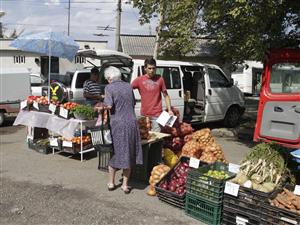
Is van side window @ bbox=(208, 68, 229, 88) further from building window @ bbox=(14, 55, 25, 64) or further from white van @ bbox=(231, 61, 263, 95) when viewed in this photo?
building window @ bbox=(14, 55, 25, 64)

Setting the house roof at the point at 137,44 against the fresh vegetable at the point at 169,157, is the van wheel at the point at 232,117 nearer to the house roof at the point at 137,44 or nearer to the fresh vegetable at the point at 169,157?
the fresh vegetable at the point at 169,157

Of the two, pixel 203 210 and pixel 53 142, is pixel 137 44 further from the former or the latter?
pixel 203 210

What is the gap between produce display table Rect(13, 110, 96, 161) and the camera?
28.1ft

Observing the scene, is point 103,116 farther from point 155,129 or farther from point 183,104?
point 183,104

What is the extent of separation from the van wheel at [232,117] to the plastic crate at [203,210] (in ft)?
24.5

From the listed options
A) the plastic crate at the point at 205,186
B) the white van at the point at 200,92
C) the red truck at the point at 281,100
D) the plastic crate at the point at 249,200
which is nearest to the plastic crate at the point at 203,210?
the plastic crate at the point at 205,186

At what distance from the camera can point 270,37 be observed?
922 centimetres

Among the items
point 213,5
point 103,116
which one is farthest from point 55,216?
point 213,5

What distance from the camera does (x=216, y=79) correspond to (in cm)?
1241

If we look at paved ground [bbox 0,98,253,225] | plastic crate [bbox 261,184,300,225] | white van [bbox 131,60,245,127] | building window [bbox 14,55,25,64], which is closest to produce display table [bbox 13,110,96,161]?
paved ground [bbox 0,98,253,225]

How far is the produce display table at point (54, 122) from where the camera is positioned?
8578 mm

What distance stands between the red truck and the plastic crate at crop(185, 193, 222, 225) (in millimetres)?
2778

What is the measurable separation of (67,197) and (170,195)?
1.64 metres

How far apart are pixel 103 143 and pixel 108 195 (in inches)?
33.5
